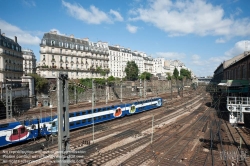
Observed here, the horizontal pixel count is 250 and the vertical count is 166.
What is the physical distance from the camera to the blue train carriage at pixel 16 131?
620 inches

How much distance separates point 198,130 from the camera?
23.0 metres

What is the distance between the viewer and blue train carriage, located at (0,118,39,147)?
51.7 feet

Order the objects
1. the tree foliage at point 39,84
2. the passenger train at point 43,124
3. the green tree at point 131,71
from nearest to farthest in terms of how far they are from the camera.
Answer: the passenger train at point 43,124, the tree foliage at point 39,84, the green tree at point 131,71

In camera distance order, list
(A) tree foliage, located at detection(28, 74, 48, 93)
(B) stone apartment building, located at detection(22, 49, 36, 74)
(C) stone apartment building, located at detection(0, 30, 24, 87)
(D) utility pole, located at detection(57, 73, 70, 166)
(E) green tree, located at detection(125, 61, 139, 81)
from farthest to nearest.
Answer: (B) stone apartment building, located at detection(22, 49, 36, 74) < (E) green tree, located at detection(125, 61, 139, 81) < (C) stone apartment building, located at detection(0, 30, 24, 87) < (A) tree foliage, located at detection(28, 74, 48, 93) < (D) utility pole, located at detection(57, 73, 70, 166)

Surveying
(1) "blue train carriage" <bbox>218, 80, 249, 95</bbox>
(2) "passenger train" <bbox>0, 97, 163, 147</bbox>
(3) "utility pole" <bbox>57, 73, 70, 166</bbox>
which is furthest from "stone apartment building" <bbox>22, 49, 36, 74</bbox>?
(3) "utility pole" <bbox>57, 73, 70, 166</bbox>

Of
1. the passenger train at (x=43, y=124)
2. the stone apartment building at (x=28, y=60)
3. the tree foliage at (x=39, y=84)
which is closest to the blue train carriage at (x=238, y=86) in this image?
the passenger train at (x=43, y=124)

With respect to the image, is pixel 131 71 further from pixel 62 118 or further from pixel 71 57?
pixel 62 118

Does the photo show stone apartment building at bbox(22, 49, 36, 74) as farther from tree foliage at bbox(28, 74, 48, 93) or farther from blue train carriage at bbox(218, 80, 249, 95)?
blue train carriage at bbox(218, 80, 249, 95)

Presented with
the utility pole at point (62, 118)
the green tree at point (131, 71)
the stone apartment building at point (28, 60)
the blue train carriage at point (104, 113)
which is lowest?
the blue train carriage at point (104, 113)

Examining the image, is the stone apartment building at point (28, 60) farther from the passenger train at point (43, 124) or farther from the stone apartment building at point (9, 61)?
the passenger train at point (43, 124)

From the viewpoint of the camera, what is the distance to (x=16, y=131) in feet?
54.5

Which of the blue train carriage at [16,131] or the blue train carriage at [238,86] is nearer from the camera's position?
the blue train carriage at [16,131]

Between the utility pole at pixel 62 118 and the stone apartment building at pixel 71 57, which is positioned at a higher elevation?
the stone apartment building at pixel 71 57

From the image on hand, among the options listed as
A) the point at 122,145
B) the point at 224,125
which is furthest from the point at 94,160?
the point at 224,125
